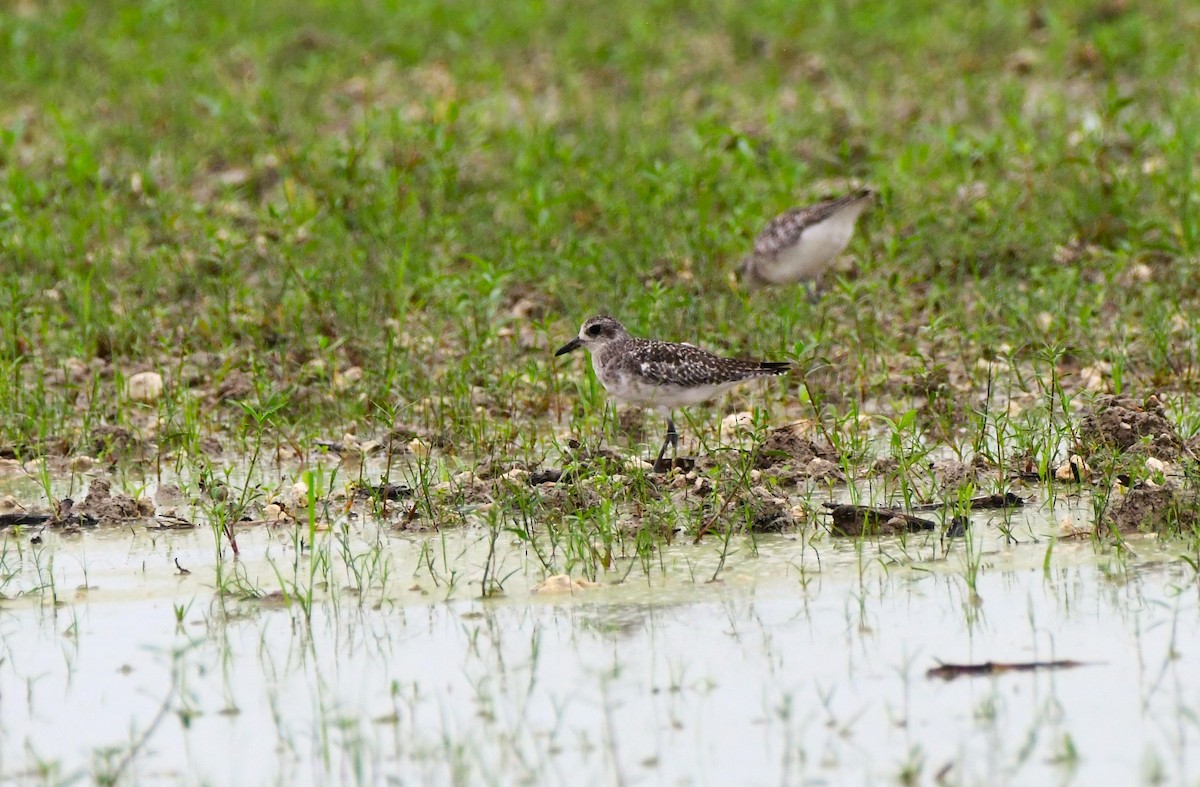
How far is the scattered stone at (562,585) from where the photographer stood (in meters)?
6.50

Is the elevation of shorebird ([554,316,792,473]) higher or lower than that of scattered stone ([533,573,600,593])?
higher

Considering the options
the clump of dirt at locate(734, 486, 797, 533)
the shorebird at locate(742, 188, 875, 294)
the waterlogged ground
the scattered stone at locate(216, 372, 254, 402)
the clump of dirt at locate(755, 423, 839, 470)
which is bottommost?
the waterlogged ground

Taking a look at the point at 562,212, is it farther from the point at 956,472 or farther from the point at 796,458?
the point at 956,472

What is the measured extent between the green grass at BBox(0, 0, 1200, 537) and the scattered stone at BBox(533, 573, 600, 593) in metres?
1.62

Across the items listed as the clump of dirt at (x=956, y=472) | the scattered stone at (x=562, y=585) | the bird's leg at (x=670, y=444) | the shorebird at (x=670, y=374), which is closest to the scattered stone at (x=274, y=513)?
the scattered stone at (x=562, y=585)

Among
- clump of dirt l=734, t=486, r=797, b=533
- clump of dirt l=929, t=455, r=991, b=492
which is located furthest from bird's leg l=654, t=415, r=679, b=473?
clump of dirt l=929, t=455, r=991, b=492

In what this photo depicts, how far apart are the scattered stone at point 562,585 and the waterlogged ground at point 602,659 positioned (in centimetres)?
3

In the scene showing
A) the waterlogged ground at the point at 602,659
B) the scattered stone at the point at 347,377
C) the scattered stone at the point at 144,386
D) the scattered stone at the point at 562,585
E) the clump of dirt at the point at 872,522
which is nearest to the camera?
the waterlogged ground at the point at 602,659

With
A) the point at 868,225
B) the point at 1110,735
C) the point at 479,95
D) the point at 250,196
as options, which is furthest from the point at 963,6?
the point at 1110,735

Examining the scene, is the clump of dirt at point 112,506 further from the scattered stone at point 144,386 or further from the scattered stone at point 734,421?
the scattered stone at point 734,421

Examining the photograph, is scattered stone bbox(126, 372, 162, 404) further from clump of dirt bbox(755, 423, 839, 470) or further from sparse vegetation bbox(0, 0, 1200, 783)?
clump of dirt bbox(755, 423, 839, 470)

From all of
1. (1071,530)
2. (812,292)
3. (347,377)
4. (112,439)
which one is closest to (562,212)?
(812,292)

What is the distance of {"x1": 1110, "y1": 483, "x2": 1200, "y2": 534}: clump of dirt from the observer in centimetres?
675

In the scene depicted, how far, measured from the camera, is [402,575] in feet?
22.4
